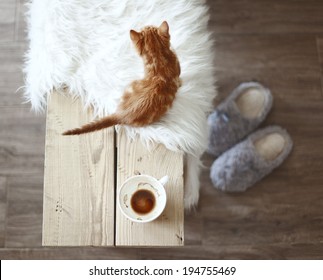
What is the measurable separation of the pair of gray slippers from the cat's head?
0.46 m

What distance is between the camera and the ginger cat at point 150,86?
2.65 feet

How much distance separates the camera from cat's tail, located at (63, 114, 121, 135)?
0.78 meters

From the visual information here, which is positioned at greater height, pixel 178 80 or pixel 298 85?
pixel 298 85

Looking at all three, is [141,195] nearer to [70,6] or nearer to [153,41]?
[153,41]

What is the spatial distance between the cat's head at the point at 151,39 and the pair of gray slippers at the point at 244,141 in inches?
→ 18.2

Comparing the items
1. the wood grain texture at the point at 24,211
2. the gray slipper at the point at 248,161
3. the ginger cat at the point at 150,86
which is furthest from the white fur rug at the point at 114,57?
the wood grain texture at the point at 24,211

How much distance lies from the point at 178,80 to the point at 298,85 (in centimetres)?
64

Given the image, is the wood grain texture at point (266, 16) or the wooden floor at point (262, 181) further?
the wood grain texture at point (266, 16)

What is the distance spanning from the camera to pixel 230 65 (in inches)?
51.2

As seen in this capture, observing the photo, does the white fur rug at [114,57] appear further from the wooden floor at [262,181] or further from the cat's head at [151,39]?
the wooden floor at [262,181]

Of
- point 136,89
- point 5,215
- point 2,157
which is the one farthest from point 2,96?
point 136,89

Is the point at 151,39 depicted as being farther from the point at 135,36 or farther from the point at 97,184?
the point at 97,184

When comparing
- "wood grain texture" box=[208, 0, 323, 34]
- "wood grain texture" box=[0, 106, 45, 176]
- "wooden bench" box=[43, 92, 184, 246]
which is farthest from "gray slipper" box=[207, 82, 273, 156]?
"wood grain texture" box=[0, 106, 45, 176]

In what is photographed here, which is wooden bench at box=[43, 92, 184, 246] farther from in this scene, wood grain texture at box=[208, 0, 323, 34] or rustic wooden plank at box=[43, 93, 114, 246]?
wood grain texture at box=[208, 0, 323, 34]
